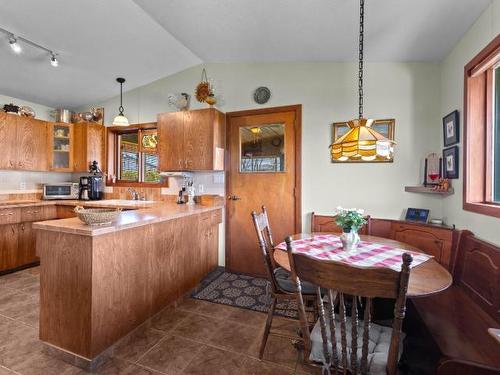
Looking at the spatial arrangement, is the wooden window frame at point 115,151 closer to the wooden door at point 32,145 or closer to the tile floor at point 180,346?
the wooden door at point 32,145

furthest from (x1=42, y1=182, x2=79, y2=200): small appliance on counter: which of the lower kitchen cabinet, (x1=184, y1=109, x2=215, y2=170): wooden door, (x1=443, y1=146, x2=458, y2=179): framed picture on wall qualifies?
(x1=443, y1=146, x2=458, y2=179): framed picture on wall

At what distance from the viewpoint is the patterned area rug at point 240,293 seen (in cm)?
248

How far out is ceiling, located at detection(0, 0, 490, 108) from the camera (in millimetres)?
2049

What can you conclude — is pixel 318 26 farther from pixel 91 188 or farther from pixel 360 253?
pixel 91 188

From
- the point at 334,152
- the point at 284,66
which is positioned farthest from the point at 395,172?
the point at 284,66

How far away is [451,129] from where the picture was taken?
2287 millimetres

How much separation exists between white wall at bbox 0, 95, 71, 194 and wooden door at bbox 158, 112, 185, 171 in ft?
7.20

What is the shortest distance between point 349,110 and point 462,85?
984 millimetres

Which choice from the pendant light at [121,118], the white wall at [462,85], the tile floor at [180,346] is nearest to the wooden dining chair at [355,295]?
the tile floor at [180,346]

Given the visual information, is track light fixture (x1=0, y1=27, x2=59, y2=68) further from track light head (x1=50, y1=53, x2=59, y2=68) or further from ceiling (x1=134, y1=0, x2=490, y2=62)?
ceiling (x1=134, y1=0, x2=490, y2=62)

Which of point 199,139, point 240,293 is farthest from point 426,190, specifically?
point 199,139

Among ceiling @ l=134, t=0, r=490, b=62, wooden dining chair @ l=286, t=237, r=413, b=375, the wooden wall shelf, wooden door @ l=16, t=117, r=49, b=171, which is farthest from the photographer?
wooden door @ l=16, t=117, r=49, b=171

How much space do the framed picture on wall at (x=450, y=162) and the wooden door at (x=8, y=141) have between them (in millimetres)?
5101

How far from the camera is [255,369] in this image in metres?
1.67
